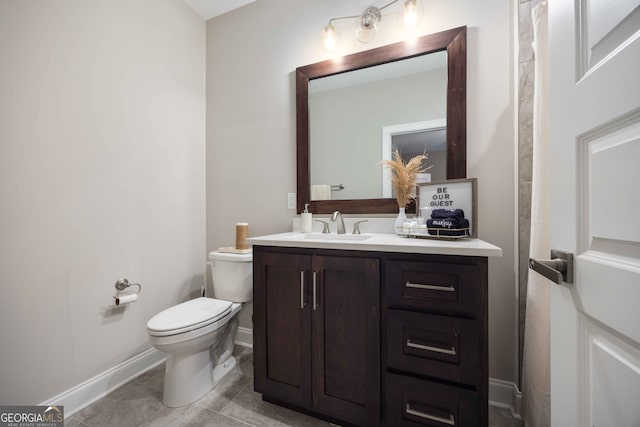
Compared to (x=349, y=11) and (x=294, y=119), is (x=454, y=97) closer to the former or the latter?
(x=349, y=11)

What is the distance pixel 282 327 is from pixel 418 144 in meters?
1.29

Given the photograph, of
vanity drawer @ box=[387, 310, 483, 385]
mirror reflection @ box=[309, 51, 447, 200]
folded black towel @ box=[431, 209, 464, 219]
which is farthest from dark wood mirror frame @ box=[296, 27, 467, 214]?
vanity drawer @ box=[387, 310, 483, 385]

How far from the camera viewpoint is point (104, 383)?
146 cm

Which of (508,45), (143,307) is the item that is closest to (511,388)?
(508,45)

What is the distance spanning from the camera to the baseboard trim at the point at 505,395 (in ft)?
4.20

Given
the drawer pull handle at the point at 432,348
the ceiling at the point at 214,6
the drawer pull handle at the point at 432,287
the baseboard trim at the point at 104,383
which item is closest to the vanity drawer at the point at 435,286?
the drawer pull handle at the point at 432,287

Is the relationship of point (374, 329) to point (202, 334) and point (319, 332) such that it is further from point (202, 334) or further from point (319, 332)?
point (202, 334)

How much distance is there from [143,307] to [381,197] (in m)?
1.76

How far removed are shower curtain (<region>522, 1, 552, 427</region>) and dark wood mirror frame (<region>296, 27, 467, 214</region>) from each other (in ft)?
1.24

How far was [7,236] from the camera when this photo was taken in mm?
1142

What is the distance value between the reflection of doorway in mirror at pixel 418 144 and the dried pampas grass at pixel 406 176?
0.05 meters

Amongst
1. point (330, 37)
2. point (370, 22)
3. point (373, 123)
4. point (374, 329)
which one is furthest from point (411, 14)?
point (374, 329)

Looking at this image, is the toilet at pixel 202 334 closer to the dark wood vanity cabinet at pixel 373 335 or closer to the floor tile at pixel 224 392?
the floor tile at pixel 224 392

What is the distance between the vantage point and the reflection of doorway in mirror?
145 cm
